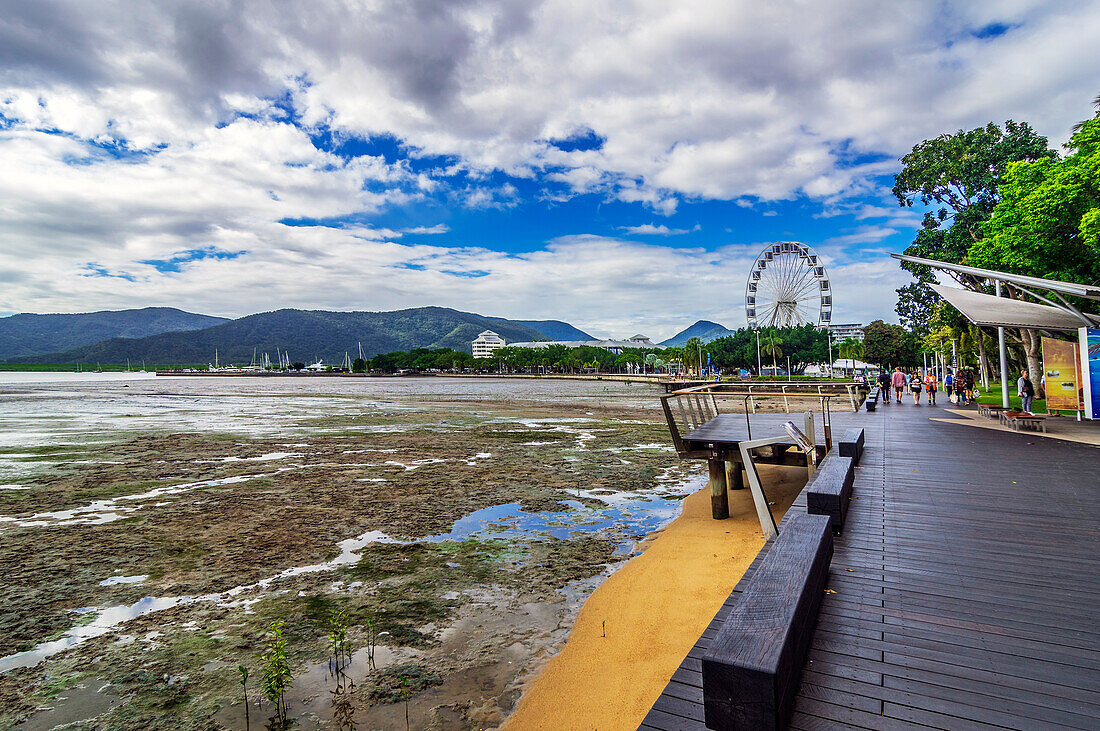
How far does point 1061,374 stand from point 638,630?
15927 millimetres

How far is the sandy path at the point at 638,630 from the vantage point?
4.81 m

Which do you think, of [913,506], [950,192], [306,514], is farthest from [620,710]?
[950,192]

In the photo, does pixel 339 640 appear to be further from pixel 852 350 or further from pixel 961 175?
pixel 852 350

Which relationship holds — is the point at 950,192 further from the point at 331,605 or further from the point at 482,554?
the point at 331,605

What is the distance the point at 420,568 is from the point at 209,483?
9233 mm

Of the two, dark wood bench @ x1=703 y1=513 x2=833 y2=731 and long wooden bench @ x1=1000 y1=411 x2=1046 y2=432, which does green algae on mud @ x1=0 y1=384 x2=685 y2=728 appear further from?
long wooden bench @ x1=1000 y1=411 x2=1046 y2=432

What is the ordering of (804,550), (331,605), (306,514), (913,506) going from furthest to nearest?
(306,514), (331,605), (913,506), (804,550)

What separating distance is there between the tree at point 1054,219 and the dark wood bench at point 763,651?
56.5 feet

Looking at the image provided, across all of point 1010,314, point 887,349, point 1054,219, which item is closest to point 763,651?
point 1010,314

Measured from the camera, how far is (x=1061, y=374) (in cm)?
1505

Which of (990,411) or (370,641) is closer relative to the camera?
(370,641)

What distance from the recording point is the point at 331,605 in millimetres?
6977

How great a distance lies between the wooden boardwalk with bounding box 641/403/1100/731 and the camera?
8.87 ft

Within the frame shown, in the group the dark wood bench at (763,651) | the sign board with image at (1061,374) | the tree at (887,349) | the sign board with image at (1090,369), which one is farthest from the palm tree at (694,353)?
the dark wood bench at (763,651)
